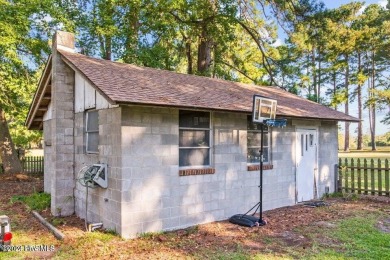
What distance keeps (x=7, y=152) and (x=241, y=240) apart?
14.5m

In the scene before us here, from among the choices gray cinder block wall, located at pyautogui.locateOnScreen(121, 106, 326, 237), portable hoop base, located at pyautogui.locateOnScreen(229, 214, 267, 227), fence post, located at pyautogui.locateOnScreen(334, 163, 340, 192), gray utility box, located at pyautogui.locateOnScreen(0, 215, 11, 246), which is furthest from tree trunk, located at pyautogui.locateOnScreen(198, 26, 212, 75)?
gray utility box, located at pyautogui.locateOnScreen(0, 215, 11, 246)

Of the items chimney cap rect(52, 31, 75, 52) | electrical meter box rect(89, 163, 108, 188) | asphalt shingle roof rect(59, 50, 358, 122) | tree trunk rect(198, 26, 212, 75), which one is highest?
tree trunk rect(198, 26, 212, 75)

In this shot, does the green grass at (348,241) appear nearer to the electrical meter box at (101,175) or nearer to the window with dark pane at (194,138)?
the window with dark pane at (194,138)

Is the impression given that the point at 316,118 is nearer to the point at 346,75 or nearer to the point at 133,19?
the point at 133,19

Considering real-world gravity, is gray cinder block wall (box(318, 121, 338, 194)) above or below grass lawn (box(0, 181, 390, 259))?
above

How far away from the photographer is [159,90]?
24.0ft

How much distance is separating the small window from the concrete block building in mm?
26

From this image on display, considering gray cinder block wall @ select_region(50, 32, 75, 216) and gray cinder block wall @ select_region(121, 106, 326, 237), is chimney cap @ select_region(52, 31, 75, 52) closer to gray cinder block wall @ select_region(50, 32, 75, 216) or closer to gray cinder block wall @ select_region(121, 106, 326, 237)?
gray cinder block wall @ select_region(50, 32, 75, 216)

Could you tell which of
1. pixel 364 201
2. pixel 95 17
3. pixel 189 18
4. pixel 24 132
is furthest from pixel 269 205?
pixel 24 132

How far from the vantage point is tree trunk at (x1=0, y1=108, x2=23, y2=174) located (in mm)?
15570

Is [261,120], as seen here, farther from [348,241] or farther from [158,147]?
[348,241]

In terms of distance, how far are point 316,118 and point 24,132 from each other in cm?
1895

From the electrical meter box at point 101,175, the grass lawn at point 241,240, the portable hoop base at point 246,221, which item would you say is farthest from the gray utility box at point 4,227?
the portable hoop base at point 246,221

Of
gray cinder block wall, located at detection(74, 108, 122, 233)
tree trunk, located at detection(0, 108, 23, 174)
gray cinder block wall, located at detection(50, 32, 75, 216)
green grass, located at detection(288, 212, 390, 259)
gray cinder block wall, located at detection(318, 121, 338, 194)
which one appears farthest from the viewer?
tree trunk, located at detection(0, 108, 23, 174)
